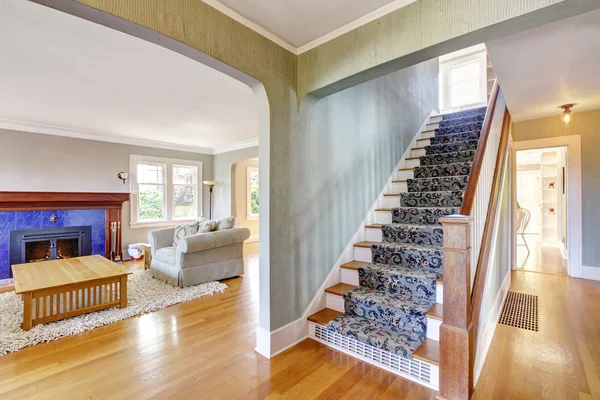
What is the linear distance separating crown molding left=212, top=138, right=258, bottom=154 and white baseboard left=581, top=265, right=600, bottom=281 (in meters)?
5.66

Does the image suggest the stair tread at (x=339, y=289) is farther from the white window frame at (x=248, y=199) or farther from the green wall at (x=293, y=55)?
the white window frame at (x=248, y=199)

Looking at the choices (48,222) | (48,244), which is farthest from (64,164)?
(48,244)

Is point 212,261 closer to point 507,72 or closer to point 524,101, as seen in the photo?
point 507,72

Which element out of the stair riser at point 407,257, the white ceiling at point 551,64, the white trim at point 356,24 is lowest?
the stair riser at point 407,257

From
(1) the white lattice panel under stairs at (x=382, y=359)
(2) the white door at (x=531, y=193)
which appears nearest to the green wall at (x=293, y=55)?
(1) the white lattice panel under stairs at (x=382, y=359)

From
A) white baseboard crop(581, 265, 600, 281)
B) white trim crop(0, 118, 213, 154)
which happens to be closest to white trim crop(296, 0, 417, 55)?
white baseboard crop(581, 265, 600, 281)

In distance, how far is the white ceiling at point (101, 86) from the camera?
2.08 metres

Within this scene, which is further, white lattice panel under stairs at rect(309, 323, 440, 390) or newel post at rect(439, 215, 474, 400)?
white lattice panel under stairs at rect(309, 323, 440, 390)

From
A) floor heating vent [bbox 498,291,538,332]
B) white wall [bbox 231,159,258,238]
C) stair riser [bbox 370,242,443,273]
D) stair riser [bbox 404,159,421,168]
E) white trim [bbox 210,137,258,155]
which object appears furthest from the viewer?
white wall [bbox 231,159,258,238]

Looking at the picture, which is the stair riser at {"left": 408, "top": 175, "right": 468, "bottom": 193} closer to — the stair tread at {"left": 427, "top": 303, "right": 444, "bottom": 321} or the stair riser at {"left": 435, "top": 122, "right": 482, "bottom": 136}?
the stair riser at {"left": 435, "top": 122, "right": 482, "bottom": 136}

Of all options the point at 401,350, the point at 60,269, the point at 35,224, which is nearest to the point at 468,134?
the point at 401,350

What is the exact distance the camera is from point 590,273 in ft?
12.3

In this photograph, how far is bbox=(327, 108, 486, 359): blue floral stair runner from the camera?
2.04 meters

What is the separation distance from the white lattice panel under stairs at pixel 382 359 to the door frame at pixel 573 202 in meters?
3.55
